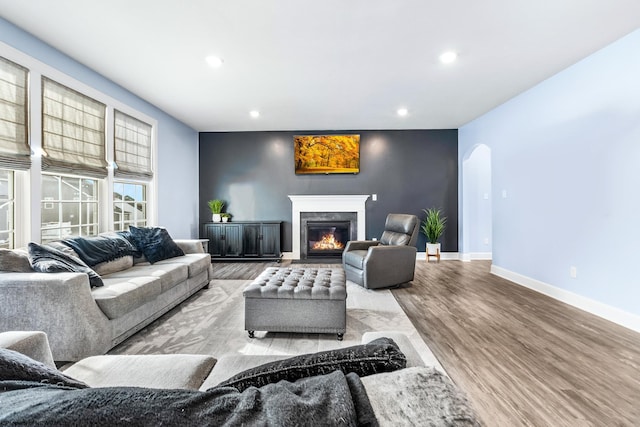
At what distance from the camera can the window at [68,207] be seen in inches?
120

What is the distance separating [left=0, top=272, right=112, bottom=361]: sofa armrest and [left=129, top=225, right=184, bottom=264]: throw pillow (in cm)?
143

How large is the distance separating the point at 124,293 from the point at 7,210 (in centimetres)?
152

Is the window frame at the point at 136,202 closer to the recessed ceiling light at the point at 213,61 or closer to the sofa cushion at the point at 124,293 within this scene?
the sofa cushion at the point at 124,293

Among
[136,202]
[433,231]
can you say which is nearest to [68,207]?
[136,202]

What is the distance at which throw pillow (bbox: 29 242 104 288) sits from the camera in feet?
7.20

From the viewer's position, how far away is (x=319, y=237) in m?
6.16

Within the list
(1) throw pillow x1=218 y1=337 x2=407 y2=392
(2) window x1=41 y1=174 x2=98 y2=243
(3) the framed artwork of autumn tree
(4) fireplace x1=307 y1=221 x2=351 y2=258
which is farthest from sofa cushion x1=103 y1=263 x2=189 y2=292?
(3) the framed artwork of autumn tree

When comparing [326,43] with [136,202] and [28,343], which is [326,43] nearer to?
[28,343]

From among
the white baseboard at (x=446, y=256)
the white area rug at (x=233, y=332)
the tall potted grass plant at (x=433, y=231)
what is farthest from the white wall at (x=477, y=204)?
the white area rug at (x=233, y=332)

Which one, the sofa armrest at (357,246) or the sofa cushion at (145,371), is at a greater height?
the sofa armrest at (357,246)

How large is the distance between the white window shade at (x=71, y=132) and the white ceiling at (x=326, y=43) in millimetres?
435

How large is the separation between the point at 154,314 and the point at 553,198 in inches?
184

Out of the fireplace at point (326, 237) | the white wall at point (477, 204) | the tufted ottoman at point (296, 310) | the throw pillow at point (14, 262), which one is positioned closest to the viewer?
the throw pillow at point (14, 262)

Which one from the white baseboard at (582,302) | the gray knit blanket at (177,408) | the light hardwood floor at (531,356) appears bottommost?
the light hardwood floor at (531,356)
